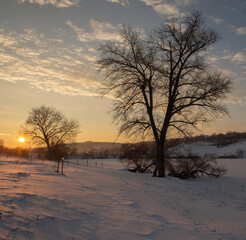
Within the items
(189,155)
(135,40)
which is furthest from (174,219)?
(189,155)

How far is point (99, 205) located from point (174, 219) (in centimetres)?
206

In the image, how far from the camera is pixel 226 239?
4.14 meters

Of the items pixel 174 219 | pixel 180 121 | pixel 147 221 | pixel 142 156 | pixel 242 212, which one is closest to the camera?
pixel 147 221

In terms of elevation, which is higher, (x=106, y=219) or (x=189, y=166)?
(x=106, y=219)

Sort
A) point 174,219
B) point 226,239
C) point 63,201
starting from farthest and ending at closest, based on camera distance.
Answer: point 63,201 → point 174,219 → point 226,239

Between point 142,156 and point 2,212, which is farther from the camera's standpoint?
point 142,156

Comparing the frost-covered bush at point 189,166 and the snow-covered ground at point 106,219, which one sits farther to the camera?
the frost-covered bush at point 189,166

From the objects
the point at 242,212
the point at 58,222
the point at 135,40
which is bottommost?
the point at 242,212

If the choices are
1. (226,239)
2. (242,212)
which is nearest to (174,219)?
(226,239)

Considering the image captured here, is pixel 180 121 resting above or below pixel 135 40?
below

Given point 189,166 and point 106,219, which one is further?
point 189,166

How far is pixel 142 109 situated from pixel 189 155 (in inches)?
386

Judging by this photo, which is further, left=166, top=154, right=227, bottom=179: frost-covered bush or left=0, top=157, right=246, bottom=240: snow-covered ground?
left=166, top=154, right=227, bottom=179: frost-covered bush

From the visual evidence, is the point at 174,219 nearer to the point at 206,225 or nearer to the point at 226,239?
the point at 206,225
